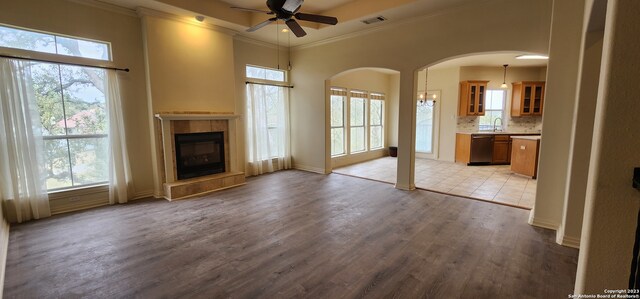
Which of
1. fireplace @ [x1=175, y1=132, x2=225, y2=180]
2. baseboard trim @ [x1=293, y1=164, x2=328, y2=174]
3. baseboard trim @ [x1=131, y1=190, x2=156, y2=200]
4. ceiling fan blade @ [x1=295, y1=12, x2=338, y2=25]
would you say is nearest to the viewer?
ceiling fan blade @ [x1=295, y1=12, x2=338, y2=25]

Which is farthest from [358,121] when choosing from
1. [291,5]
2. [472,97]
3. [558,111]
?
[291,5]

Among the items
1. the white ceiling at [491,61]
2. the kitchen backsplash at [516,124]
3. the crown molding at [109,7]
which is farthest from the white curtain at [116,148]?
the kitchen backsplash at [516,124]

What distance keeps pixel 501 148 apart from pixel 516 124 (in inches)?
51.0

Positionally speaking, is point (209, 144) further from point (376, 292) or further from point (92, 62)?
point (376, 292)

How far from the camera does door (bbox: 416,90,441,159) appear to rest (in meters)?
8.70

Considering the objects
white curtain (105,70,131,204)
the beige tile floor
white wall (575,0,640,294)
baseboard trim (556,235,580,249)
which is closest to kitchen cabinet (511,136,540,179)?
the beige tile floor

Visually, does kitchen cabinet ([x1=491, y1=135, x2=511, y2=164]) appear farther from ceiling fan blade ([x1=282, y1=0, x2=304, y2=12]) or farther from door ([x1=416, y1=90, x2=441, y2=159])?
ceiling fan blade ([x1=282, y1=0, x2=304, y2=12])

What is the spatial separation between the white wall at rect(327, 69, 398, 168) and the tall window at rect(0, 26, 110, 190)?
4318 mm

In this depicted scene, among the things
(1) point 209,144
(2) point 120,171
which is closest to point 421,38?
(1) point 209,144

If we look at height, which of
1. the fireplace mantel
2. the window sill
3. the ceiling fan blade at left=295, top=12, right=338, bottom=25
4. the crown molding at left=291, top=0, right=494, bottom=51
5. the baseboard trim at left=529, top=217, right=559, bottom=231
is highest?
the crown molding at left=291, top=0, right=494, bottom=51

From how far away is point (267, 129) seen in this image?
654 cm

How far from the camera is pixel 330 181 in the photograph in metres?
5.92

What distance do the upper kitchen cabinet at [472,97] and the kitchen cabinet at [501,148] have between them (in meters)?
0.90

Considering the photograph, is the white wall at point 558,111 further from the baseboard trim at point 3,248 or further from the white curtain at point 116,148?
the white curtain at point 116,148
